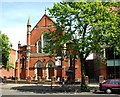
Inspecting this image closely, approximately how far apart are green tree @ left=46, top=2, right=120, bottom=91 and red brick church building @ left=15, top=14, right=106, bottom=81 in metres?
20.4

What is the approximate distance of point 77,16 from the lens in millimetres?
29938

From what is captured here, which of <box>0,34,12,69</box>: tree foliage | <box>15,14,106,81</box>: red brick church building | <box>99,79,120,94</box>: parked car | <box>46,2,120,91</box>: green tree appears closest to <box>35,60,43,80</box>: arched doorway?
<box>15,14,106,81</box>: red brick church building

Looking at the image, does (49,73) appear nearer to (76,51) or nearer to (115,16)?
(76,51)

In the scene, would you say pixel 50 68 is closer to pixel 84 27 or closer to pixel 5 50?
pixel 5 50

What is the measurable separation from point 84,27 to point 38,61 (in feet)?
80.5

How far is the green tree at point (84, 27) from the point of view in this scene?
29.3 meters

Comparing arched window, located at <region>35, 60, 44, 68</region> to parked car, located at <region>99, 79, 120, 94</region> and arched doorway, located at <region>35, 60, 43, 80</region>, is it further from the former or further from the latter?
parked car, located at <region>99, 79, 120, 94</region>

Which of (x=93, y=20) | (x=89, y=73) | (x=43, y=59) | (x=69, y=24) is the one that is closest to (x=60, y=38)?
(x=69, y=24)

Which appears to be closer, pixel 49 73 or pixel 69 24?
pixel 69 24

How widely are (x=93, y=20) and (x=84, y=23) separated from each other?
100 centimetres

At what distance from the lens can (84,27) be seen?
103ft

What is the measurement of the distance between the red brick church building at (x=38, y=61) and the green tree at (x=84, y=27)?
20.4 metres

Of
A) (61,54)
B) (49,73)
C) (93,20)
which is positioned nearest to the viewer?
(93,20)

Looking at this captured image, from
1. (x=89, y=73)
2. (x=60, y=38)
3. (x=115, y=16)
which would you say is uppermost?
(x=115, y=16)
